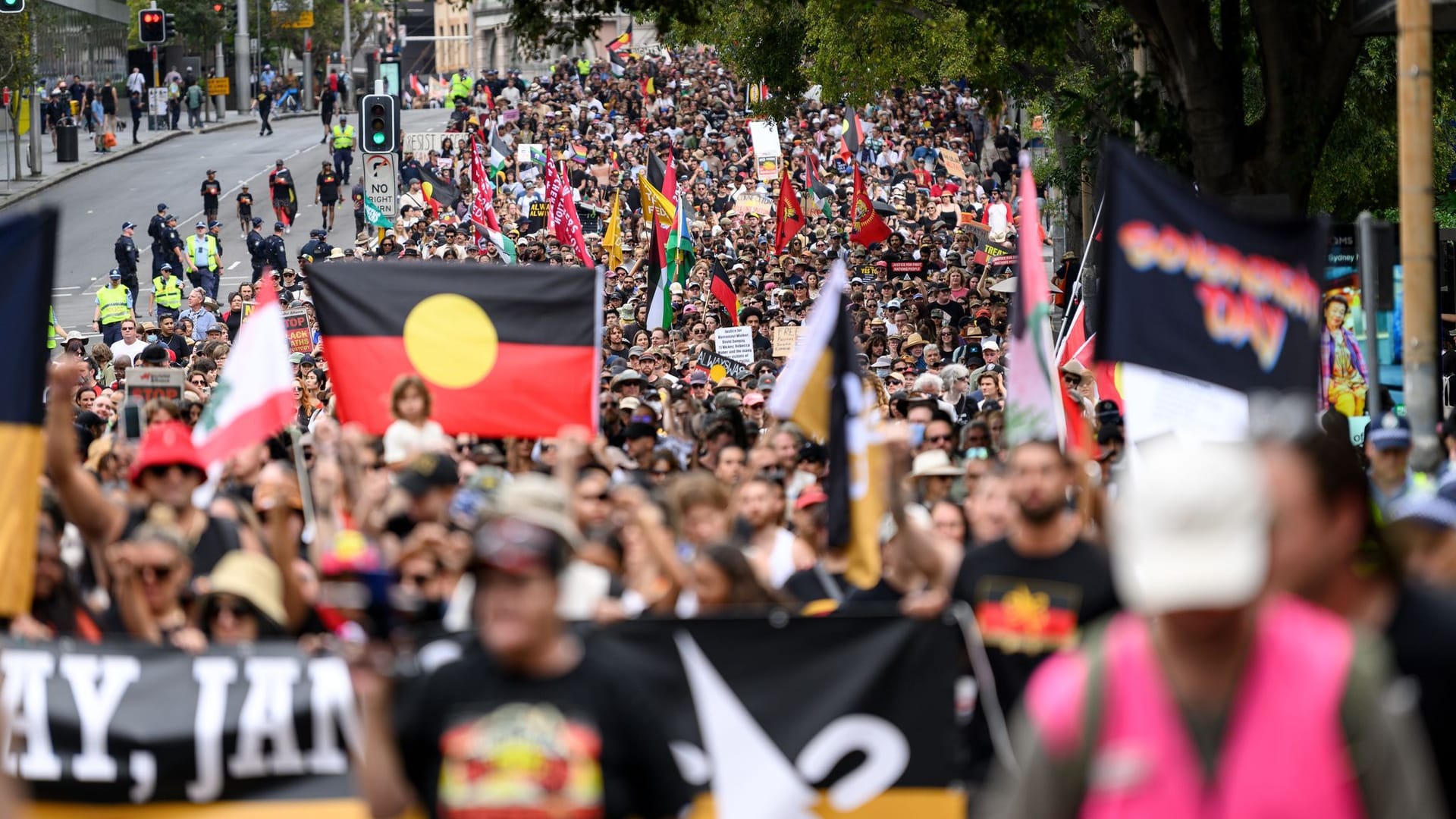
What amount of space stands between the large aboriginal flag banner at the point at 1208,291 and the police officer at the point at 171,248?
2908 cm

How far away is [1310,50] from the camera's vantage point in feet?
52.1

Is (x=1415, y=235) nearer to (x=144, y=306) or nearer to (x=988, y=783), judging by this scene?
(x=988, y=783)

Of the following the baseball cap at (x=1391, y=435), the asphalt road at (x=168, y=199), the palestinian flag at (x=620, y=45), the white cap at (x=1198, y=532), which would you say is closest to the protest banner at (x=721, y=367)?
the baseball cap at (x=1391, y=435)

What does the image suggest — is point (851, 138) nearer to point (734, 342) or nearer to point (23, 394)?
point (734, 342)

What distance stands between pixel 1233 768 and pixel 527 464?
27.4 feet

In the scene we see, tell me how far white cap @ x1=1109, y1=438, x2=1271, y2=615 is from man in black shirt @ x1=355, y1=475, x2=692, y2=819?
1.49 metres

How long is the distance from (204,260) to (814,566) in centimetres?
2886

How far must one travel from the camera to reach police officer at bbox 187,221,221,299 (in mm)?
35469

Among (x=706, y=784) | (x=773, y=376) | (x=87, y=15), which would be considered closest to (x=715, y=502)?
(x=706, y=784)

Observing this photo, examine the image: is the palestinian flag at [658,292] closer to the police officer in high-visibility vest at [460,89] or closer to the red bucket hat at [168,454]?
the red bucket hat at [168,454]

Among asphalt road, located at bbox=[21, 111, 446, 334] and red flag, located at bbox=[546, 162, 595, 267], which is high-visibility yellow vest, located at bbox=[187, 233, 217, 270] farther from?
red flag, located at bbox=[546, 162, 595, 267]

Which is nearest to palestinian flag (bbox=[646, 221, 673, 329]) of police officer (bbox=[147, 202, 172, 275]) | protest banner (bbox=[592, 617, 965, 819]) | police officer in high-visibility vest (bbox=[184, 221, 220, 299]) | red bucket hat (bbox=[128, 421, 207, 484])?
police officer in high-visibility vest (bbox=[184, 221, 220, 299])

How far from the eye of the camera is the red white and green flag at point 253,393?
28.7 feet

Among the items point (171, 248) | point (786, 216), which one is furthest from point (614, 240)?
point (171, 248)
